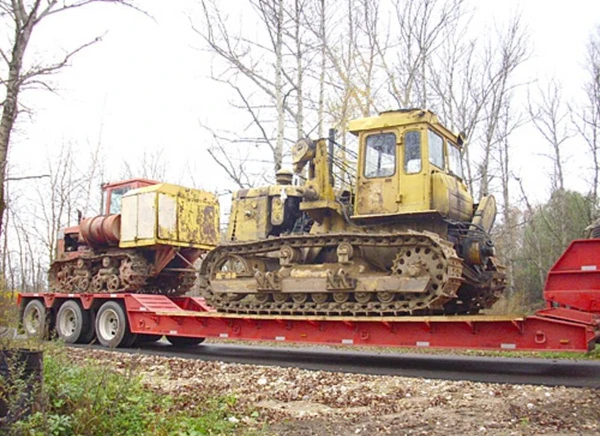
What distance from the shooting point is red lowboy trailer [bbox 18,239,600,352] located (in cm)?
788

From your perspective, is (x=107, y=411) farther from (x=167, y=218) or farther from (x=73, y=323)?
(x=73, y=323)

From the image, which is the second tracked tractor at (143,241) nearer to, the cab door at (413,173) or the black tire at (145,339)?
the black tire at (145,339)

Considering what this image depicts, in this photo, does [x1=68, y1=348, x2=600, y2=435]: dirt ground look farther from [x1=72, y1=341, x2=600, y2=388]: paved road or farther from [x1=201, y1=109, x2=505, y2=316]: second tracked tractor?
[x1=201, y1=109, x2=505, y2=316]: second tracked tractor

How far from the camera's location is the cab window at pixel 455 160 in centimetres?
1063

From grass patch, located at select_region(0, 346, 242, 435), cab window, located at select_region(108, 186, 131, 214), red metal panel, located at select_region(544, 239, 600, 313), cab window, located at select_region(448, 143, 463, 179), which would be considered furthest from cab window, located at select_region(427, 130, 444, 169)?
cab window, located at select_region(108, 186, 131, 214)

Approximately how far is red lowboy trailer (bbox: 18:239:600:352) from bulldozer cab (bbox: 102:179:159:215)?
2.42 metres

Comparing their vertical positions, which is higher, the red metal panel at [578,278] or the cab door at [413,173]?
the cab door at [413,173]

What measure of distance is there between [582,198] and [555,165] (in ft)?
11.4

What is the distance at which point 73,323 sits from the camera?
545 inches

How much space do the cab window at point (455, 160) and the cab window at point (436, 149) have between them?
1.09 ft

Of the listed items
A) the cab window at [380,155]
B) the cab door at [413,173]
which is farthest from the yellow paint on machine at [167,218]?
the cab door at [413,173]

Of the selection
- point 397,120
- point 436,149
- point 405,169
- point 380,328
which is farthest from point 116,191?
point 380,328

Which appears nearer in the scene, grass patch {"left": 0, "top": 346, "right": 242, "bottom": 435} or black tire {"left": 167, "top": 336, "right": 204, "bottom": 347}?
grass patch {"left": 0, "top": 346, "right": 242, "bottom": 435}

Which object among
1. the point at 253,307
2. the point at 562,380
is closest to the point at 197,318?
the point at 253,307
